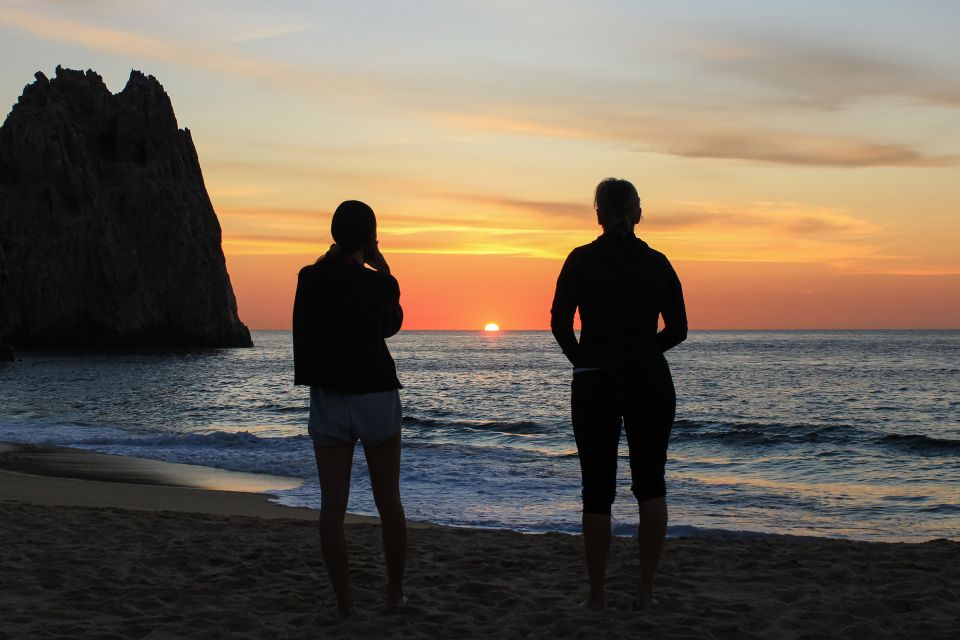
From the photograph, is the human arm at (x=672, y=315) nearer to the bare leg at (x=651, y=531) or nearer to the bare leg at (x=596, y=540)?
the bare leg at (x=651, y=531)

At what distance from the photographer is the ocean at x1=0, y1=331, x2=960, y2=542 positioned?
10070 mm

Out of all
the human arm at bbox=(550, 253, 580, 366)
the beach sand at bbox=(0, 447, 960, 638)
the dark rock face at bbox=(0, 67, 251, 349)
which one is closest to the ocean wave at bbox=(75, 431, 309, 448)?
the beach sand at bbox=(0, 447, 960, 638)

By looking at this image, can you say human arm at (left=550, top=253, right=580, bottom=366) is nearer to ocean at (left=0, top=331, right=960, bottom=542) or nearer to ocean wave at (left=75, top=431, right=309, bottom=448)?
ocean at (left=0, top=331, right=960, bottom=542)

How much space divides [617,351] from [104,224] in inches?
3267

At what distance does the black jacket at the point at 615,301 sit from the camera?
395cm

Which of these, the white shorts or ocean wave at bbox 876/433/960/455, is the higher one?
the white shorts

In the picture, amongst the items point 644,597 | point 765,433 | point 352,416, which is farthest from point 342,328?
point 765,433

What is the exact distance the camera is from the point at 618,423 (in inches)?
158

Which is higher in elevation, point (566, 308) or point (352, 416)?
point (566, 308)

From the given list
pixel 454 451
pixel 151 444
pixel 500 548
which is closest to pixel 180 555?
pixel 500 548

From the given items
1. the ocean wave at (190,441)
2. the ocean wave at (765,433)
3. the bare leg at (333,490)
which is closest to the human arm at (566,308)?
the bare leg at (333,490)

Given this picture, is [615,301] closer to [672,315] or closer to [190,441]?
[672,315]

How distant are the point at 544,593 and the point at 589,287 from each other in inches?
74.7

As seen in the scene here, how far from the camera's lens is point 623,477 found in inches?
491
